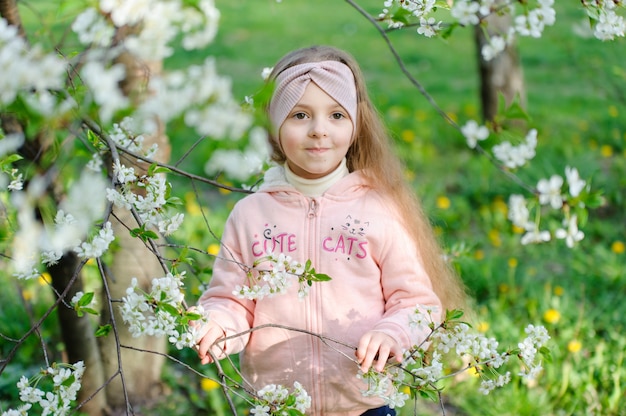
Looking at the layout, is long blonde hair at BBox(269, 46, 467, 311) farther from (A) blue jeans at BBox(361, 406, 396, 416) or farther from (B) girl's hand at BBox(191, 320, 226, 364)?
(B) girl's hand at BBox(191, 320, 226, 364)

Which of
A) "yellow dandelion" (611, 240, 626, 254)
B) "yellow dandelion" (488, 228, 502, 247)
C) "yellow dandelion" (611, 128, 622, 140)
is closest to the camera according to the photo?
"yellow dandelion" (611, 240, 626, 254)

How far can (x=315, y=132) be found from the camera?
68.4 inches

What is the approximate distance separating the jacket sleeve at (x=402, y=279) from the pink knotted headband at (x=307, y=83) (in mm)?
309

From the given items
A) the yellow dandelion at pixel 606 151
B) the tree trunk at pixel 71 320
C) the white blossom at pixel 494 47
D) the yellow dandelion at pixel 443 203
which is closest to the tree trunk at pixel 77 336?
the tree trunk at pixel 71 320

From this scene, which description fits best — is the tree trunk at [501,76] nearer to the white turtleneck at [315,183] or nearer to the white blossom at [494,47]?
the white blossom at [494,47]

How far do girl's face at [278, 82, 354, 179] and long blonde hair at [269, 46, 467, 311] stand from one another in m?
0.13

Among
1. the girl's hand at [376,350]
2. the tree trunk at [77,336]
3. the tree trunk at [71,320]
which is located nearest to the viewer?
the girl's hand at [376,350]

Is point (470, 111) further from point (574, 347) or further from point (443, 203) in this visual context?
point (574, 347)

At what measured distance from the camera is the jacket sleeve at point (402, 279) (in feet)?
5.77

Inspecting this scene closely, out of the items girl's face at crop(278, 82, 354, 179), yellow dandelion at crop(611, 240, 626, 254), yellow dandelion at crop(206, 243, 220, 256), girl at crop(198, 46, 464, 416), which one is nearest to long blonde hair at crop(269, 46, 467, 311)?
girl at crop(198, 46, 464, 416)

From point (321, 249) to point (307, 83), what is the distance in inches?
15.8

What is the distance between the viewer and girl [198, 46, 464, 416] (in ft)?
5.78

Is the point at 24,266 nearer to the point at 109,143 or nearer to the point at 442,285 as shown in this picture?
the point at 109,143

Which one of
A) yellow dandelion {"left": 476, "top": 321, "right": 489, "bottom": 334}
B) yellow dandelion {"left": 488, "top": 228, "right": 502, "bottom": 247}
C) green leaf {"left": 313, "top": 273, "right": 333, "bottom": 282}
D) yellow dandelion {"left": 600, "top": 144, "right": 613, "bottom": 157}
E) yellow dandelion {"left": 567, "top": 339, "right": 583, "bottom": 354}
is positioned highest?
green leaf {"left": 313, "top": 273, "right": 333, "bottom": 282}
